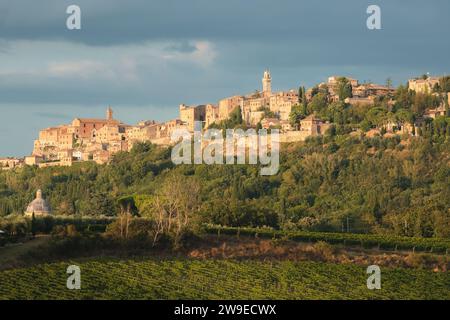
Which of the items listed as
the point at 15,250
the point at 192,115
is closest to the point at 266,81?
the point at 192,115

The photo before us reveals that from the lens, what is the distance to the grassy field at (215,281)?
30.4 m

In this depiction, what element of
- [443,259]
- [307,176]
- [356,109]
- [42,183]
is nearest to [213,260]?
[443,259]

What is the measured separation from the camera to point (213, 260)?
35938 mm

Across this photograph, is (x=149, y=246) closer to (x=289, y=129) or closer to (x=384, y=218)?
(x=384, y=218)

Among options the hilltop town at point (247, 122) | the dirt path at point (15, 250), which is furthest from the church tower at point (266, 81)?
the dirt path at point (15, 250)

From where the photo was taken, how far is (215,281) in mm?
32531

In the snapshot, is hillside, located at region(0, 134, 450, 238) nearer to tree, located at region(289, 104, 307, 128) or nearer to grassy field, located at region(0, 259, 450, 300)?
tree, located at region(289, 104, 307, 128)

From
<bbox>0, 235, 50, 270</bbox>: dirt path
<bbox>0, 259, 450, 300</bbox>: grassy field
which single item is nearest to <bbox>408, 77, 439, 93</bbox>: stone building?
<bbox>0, 259, 450, 300</bbox>: grassy field

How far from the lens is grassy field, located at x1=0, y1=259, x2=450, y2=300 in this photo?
30.4 meters

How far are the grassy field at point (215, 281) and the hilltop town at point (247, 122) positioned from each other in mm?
48216

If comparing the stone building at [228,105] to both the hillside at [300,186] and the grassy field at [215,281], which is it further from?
the grassy field at [215,281]

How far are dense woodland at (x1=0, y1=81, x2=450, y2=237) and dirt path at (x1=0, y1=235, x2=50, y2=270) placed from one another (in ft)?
28.2

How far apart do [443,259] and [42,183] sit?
5097 centimetres

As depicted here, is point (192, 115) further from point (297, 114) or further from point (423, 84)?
point (423, 84)
